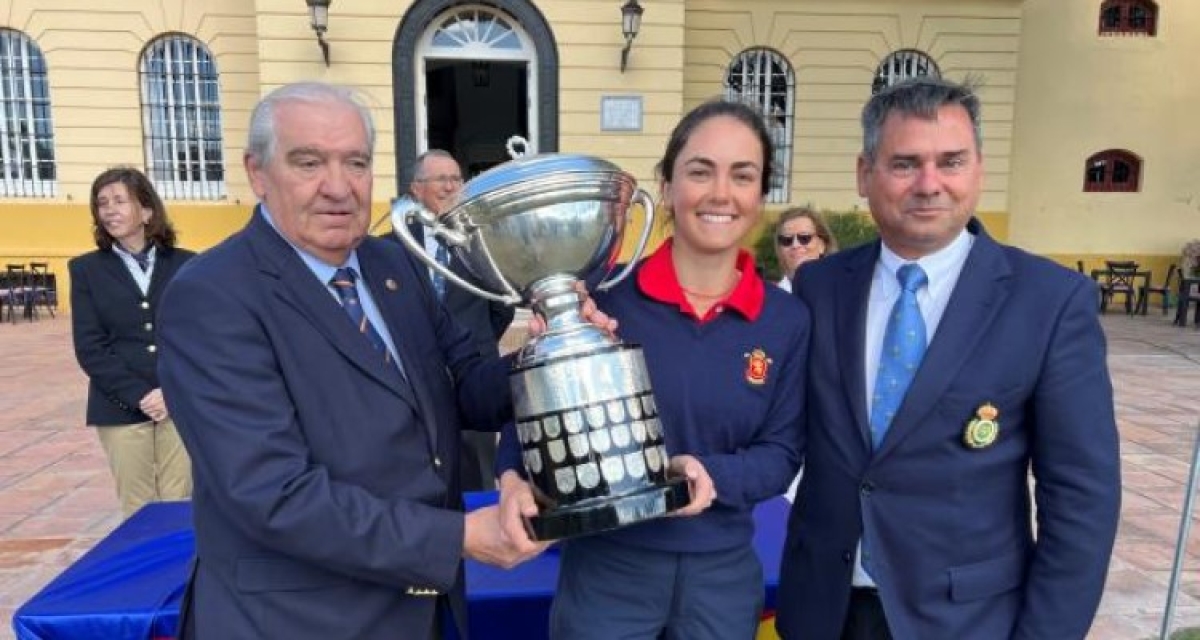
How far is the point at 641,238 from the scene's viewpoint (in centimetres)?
161

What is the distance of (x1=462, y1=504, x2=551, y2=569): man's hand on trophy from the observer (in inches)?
55.1

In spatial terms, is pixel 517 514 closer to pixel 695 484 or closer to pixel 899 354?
pixel 695 484

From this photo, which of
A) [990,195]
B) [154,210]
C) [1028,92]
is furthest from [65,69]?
[1028,92]

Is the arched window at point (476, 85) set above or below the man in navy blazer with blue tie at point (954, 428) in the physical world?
above

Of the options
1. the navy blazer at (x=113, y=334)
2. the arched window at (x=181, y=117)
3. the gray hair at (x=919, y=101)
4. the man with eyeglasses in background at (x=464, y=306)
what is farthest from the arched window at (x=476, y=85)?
the gray hair at (x=919, y=101)

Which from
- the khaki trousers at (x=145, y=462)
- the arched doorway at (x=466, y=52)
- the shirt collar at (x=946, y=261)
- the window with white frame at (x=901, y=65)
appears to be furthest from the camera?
the window with white frame at (x=901, y=65)

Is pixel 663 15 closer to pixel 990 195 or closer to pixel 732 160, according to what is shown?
pixel 990 195

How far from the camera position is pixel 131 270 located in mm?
3453

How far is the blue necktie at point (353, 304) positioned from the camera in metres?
1.54

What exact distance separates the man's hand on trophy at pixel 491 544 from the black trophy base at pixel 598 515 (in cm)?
4

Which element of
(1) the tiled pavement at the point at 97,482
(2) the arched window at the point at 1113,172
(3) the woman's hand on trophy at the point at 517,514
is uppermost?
(2) the arched window at the point at 1113,172

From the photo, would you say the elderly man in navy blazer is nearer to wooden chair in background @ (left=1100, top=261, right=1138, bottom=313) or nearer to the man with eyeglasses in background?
the man with eyeglasses in background

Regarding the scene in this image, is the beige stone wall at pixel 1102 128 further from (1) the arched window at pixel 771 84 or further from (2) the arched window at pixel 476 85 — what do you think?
(2) the arched window at pixel 476 85

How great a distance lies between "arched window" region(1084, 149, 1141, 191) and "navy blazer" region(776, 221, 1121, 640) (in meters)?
15.7
